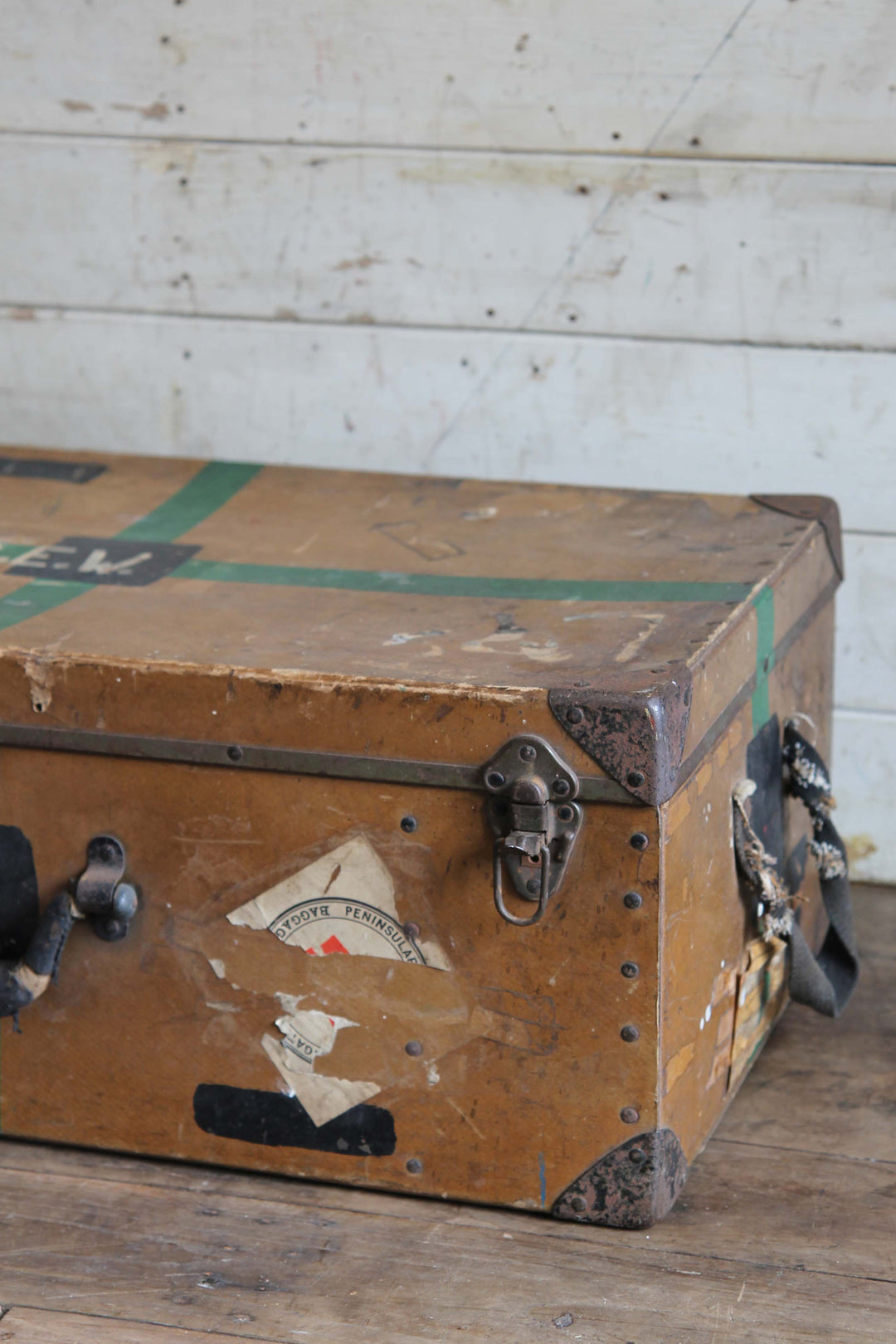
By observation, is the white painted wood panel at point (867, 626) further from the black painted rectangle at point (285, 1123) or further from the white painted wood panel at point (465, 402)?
the black painted rectangle at point (285, 1123)

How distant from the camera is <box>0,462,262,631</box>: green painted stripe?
1.25m

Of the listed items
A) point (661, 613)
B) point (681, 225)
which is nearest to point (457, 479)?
point (681, 225)

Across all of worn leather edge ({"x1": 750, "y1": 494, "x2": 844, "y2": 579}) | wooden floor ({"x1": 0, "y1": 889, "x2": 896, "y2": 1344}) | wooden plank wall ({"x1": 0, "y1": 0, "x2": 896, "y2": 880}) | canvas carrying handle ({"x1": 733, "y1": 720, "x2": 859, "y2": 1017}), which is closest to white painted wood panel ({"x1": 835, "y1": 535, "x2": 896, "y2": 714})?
wooden plank wall ({"x1": 0, "y1": 0, "x2": 896, "y2": 880})

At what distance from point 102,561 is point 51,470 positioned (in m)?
0.33

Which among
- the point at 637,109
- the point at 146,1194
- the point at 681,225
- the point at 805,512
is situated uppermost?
the point at 637,109

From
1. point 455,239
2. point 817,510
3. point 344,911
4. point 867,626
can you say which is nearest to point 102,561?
point 344,911

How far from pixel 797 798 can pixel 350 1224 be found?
539 millimetres

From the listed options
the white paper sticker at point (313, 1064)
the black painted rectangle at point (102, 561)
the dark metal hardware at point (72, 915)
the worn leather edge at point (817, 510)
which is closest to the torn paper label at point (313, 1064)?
the white paper sticker at point (313, 1064)

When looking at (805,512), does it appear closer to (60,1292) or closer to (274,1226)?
(274,1226)

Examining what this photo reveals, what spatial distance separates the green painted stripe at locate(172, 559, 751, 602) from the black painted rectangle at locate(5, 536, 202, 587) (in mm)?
28

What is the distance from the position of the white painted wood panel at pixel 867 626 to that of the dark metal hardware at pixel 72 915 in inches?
35.1

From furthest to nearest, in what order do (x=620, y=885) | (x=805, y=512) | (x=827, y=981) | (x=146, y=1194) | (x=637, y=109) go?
(x=637, y=109)
(x=805, y=512)
(x=827, y=981)
(x=146, y=1194)
(x=620, y=885)

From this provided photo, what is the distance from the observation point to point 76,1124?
3.98ft

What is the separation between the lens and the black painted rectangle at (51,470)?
1.64 meters
